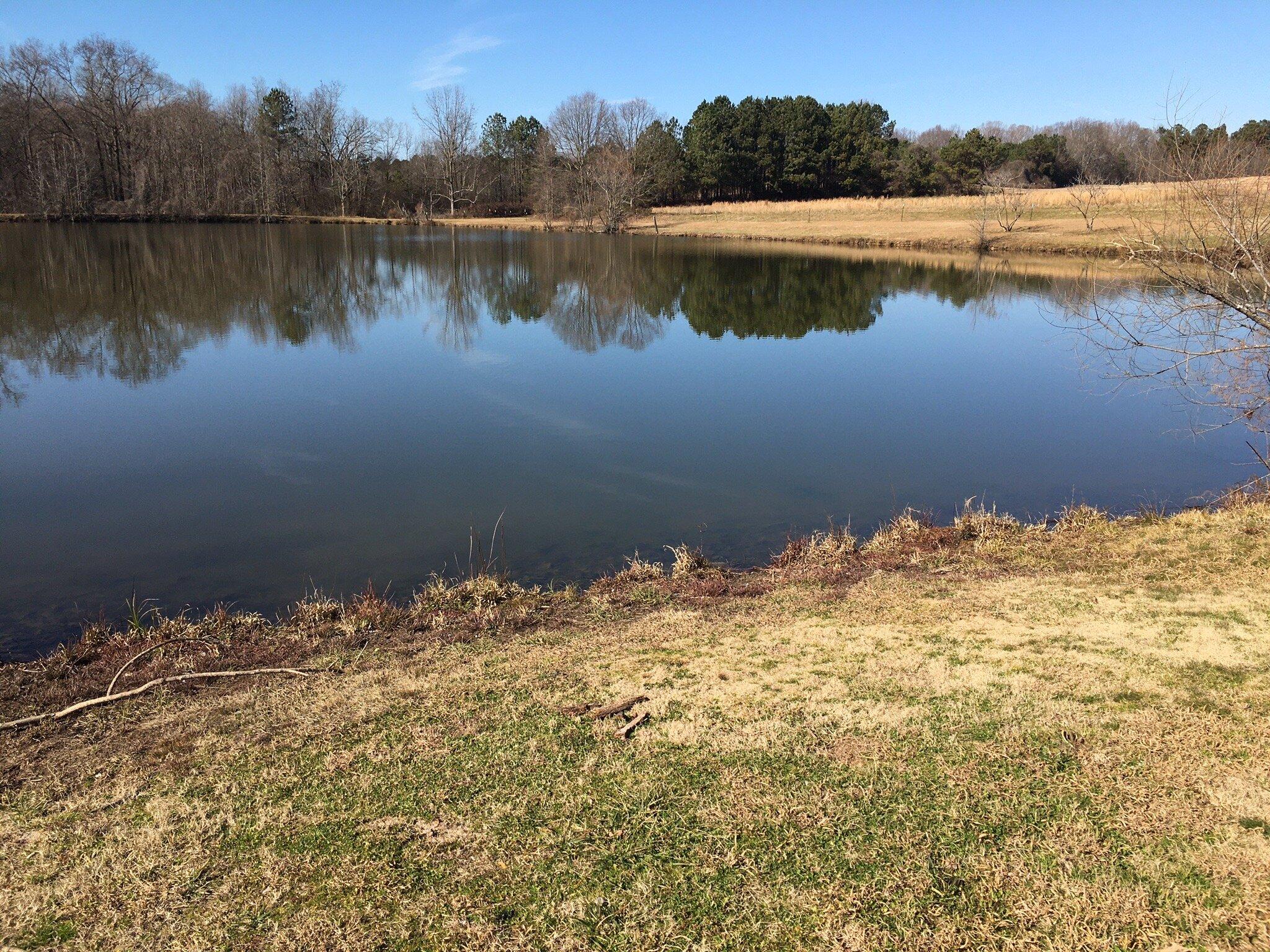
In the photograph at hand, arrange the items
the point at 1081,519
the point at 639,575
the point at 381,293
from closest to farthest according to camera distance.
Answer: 1. the point at 639,575
2. the point at 1081,519
3. the point at 381,293

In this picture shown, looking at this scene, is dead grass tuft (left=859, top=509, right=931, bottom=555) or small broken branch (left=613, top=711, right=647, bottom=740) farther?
dead grass tuft (left=859, top=509, right=931, bottom=555)

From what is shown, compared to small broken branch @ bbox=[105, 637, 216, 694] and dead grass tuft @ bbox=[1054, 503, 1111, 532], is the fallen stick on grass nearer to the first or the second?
small broken branch @ bbox=[105, 637, 216, 694]

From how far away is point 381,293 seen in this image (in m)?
28.6

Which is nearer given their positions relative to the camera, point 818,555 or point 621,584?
point 621,584

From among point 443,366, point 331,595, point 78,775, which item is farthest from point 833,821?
point 443,366

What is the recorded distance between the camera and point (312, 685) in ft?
18.6

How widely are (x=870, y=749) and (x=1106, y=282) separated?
28.4m

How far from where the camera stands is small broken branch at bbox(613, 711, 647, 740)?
4664 millimetres

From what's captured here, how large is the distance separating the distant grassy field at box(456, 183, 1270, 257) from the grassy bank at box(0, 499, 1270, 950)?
34.8 metres

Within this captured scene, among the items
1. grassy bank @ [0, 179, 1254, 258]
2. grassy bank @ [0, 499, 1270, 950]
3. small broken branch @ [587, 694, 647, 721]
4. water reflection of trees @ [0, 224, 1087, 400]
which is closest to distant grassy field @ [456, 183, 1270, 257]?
grassy bank @ [0, 179, 1254, 258]

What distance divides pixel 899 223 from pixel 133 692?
5742cm

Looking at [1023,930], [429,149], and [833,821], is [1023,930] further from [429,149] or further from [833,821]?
[429,149]

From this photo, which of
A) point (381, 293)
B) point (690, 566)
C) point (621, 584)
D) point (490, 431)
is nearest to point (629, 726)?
point (621, 584)

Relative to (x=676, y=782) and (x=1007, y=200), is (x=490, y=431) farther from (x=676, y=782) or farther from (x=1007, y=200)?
(x=1007, y=200)
